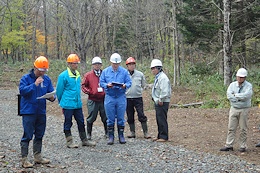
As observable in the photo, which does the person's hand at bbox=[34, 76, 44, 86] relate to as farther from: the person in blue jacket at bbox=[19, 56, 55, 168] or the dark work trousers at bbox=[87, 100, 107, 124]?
the dark work trousers at bbox=[87, 100, 107, 124]

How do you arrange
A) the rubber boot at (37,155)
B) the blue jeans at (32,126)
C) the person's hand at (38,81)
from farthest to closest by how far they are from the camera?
the rubber boot at (37,155), the blue jeans at (32,126), the person's hand at (38,81)

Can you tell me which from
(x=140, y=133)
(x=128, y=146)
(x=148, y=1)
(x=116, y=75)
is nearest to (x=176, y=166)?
(x=128, y=146)

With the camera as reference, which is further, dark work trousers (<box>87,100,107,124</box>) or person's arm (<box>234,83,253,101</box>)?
dark work trousers (<box>87,100,107,124</box>)

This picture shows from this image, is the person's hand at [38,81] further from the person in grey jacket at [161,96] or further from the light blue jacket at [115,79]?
the person in grey jacket at [161,96]

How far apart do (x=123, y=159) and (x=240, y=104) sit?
112 inches

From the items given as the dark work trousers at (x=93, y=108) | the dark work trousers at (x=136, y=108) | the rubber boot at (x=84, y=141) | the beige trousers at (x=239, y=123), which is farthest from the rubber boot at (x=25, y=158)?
the beige trousers at (x=239, y=123)

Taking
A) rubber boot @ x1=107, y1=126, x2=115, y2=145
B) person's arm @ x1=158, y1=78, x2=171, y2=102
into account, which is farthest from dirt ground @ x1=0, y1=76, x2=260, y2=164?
rubber boot @ x1=107, y1=126, x2=115, y2=145

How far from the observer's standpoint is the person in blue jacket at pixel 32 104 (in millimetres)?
6266

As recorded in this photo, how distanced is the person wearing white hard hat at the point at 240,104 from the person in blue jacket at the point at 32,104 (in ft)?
12.9

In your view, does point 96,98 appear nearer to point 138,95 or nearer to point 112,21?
point 138,95

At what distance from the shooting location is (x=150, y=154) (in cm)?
752

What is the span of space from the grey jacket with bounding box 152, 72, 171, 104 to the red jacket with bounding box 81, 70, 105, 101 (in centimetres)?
131

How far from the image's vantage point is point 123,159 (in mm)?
7172

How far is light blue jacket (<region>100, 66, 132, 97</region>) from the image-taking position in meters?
8.34
